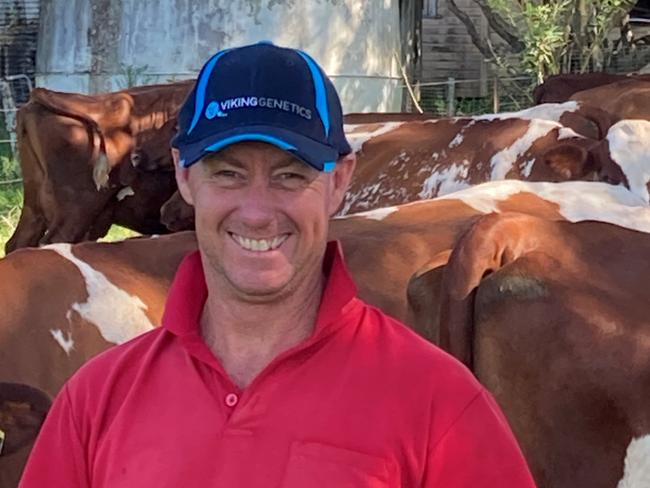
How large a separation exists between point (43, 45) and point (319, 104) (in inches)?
618

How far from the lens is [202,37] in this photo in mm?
15531

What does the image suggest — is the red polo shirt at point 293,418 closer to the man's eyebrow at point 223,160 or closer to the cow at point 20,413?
the man's eyebrow at point 223,160

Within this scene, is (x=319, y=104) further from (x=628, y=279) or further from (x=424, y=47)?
(x=424, y=47)

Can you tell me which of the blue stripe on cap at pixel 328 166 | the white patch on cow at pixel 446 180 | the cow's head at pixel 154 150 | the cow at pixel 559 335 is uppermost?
the blue stripe on cap at pixel 328 166

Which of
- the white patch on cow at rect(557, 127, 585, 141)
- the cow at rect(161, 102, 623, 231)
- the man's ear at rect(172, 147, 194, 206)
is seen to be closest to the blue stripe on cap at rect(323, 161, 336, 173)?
the man's ear at rect(172, 147, 194, 206)

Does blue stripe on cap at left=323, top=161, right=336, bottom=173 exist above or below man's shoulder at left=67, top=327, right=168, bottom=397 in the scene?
above

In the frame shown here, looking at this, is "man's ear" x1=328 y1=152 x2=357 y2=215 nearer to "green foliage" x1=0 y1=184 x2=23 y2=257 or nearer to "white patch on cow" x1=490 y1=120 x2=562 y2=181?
"white patch on cow" x1=490 y1=120 x2=562 y2=181

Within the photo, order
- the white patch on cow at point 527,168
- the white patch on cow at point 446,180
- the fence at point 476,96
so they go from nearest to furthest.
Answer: the white patch on cow at point 527,168
the white patch on cow at point 446,180
the fence at point 476,96

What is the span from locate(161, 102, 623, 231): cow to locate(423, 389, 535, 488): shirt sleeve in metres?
4.59

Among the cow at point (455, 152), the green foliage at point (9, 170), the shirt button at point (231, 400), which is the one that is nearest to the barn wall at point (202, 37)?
the green foliage at point (9, 170)

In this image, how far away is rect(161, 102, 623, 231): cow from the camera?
7078 millimetres

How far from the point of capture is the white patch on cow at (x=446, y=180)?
732cm

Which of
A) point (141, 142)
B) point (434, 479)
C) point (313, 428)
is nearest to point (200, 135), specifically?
point (313, 428)

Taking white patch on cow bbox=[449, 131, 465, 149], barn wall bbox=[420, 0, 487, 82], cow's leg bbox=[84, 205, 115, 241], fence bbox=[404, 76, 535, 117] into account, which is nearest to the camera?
white patch on cow bbox=[449, 131, 465, 149]
